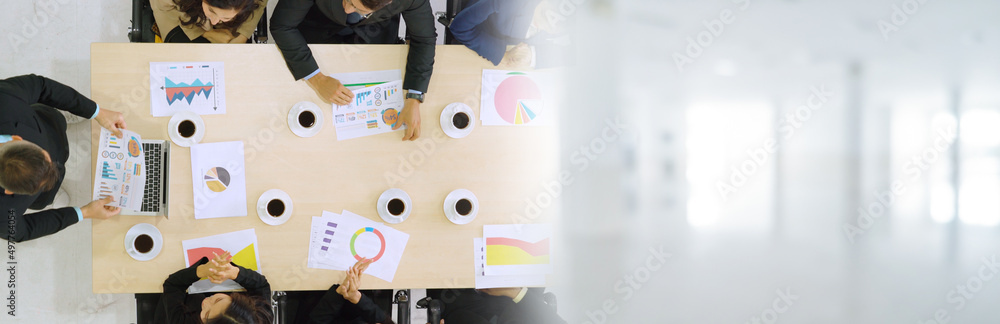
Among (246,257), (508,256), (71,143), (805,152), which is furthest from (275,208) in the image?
(805,152)

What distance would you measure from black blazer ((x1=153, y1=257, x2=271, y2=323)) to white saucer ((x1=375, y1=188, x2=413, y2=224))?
16.2 inches

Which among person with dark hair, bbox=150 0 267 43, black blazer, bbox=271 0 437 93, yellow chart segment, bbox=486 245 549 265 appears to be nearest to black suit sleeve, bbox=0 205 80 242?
person with dark hair, bbox=150 0 267 43

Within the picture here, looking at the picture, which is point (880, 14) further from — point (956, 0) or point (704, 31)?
point (704, 31)

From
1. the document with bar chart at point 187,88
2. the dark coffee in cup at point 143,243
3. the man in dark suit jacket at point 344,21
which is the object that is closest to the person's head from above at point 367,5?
the man in dark suit jacket at point 344,21

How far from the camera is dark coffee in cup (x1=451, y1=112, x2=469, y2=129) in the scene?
1.65 meters

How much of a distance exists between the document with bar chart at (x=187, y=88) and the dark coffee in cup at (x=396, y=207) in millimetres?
580

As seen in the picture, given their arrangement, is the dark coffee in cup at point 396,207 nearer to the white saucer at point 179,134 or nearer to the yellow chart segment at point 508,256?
the yellow chart segment at point 508,256

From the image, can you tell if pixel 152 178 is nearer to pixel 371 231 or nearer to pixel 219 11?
pixel 219 11

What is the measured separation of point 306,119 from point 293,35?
0.26 m

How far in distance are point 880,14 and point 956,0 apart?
23cm

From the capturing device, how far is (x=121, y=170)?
1.57 metres

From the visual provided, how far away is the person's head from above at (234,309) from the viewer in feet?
5.01

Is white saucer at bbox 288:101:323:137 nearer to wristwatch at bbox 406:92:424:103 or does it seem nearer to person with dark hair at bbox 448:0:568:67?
wristwatch at bbox 406:92:424:103

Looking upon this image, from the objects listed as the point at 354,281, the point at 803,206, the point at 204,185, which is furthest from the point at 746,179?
the point at 204,185
